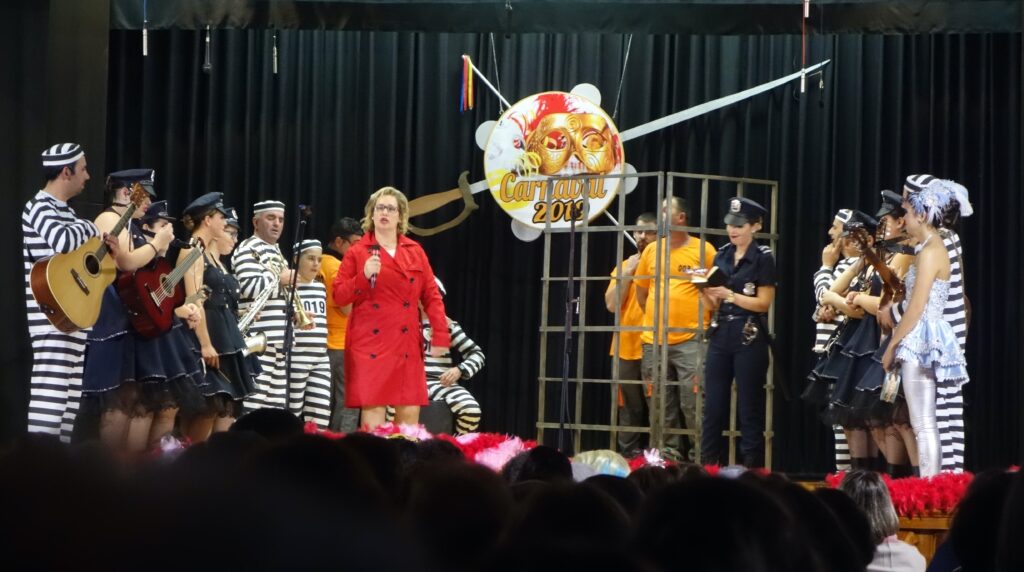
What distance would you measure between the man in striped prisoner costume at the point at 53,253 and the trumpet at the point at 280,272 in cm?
163

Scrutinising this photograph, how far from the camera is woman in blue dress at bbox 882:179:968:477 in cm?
545

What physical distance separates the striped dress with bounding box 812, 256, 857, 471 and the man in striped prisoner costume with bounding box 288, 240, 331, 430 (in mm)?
2722

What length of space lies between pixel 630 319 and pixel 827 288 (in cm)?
133

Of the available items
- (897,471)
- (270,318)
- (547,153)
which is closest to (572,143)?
(547,153)

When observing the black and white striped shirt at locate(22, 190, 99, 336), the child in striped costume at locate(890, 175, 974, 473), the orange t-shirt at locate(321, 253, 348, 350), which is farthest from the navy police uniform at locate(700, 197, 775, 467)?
the black and white striped shirt at locate(22, 190, 99, 336)

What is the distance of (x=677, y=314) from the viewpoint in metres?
7.49

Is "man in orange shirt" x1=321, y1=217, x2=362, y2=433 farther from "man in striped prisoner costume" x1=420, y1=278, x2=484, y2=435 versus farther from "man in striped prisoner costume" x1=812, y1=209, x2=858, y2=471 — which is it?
"man in striped prisoner costume" x1=812, y1=209, x2=858, y2=471

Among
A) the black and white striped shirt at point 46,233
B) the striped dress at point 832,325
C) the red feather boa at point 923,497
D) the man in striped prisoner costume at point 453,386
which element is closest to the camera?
the red feather boa at point 923,497

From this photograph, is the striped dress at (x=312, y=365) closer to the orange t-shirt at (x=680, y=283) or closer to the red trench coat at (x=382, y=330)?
the red trench coat at (x=382, y=330)

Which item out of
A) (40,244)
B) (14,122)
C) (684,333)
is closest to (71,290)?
(40,244)

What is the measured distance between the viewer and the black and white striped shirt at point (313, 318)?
281 inches

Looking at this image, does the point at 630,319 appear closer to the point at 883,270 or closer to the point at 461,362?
the point at 461,362

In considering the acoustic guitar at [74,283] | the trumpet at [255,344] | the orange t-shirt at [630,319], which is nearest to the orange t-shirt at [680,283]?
the orange t-shirt at [630,319]

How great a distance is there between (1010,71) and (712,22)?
2.16 m
